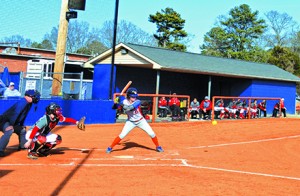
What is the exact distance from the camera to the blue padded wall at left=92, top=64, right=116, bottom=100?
2375 centimetres

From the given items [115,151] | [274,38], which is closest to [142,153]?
[115,151]

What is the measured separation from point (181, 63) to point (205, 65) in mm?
2704

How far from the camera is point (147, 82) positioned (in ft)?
85.4

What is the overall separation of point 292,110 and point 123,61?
16303 mm

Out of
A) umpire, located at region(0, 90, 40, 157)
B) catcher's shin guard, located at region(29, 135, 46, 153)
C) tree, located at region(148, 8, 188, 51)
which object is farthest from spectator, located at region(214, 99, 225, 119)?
tree, located at region(148, 8, 188, 51)

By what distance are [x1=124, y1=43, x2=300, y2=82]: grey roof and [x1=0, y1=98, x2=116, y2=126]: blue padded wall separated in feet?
18.3

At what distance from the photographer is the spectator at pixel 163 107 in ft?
62.8

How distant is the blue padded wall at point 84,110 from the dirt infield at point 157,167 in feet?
6.95

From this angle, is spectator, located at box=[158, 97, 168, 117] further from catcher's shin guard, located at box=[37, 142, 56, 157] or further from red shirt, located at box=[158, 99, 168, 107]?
catcher's shin guard, located at box=[37, 142, 56, 157]

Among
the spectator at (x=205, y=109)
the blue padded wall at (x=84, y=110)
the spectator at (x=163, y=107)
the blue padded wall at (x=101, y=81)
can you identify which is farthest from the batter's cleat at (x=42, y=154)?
the blue padded wall at (x=101, y=81)

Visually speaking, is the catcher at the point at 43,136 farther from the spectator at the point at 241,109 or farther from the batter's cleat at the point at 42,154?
the spectator at the point at 241,109

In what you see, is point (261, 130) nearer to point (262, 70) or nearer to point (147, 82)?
point (147, 82)

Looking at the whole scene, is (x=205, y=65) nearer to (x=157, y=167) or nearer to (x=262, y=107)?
(x=262, y=107)

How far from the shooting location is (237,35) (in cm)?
5497
